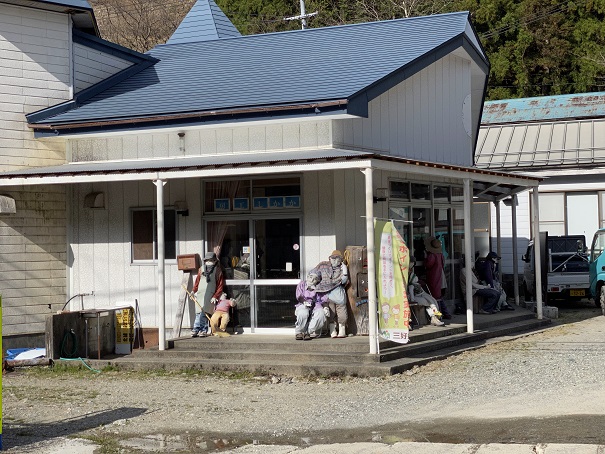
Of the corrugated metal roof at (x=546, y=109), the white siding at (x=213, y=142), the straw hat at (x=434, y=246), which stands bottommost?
the straw hat at (x=434, y=246)

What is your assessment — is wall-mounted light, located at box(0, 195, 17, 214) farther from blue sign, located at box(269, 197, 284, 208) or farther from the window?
blue sign, located at box(269, 197, 284, 208)

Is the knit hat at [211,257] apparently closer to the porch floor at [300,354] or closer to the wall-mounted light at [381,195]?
the porch floor at [300,354]

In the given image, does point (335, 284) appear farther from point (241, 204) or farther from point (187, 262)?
point (187, 262)

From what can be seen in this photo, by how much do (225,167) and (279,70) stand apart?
13.0 ft

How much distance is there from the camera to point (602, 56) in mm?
39750

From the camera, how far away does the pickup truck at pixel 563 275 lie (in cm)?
2383

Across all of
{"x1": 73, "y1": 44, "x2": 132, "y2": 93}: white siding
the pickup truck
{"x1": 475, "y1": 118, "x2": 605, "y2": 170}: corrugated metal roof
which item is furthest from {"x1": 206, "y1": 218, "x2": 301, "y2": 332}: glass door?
{"x1": 475, "y1": 118, "x2": 605, "y2": 170}: corrugated metal roof

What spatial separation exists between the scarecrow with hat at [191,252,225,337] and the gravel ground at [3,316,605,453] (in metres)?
1.79

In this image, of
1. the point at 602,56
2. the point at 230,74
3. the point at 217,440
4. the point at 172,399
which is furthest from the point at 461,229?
the point at 602,56

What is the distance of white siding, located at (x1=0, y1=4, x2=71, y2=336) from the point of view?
655 inches

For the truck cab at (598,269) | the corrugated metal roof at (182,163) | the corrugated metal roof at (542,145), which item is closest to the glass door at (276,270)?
the corrugated metal roof at (182,163)

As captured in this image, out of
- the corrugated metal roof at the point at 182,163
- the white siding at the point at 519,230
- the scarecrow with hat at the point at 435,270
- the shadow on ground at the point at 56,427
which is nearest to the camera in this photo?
the shadow on ground at the point at 56,427

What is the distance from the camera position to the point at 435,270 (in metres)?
17.8

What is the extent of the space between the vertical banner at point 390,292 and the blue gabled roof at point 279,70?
2.34 metres
